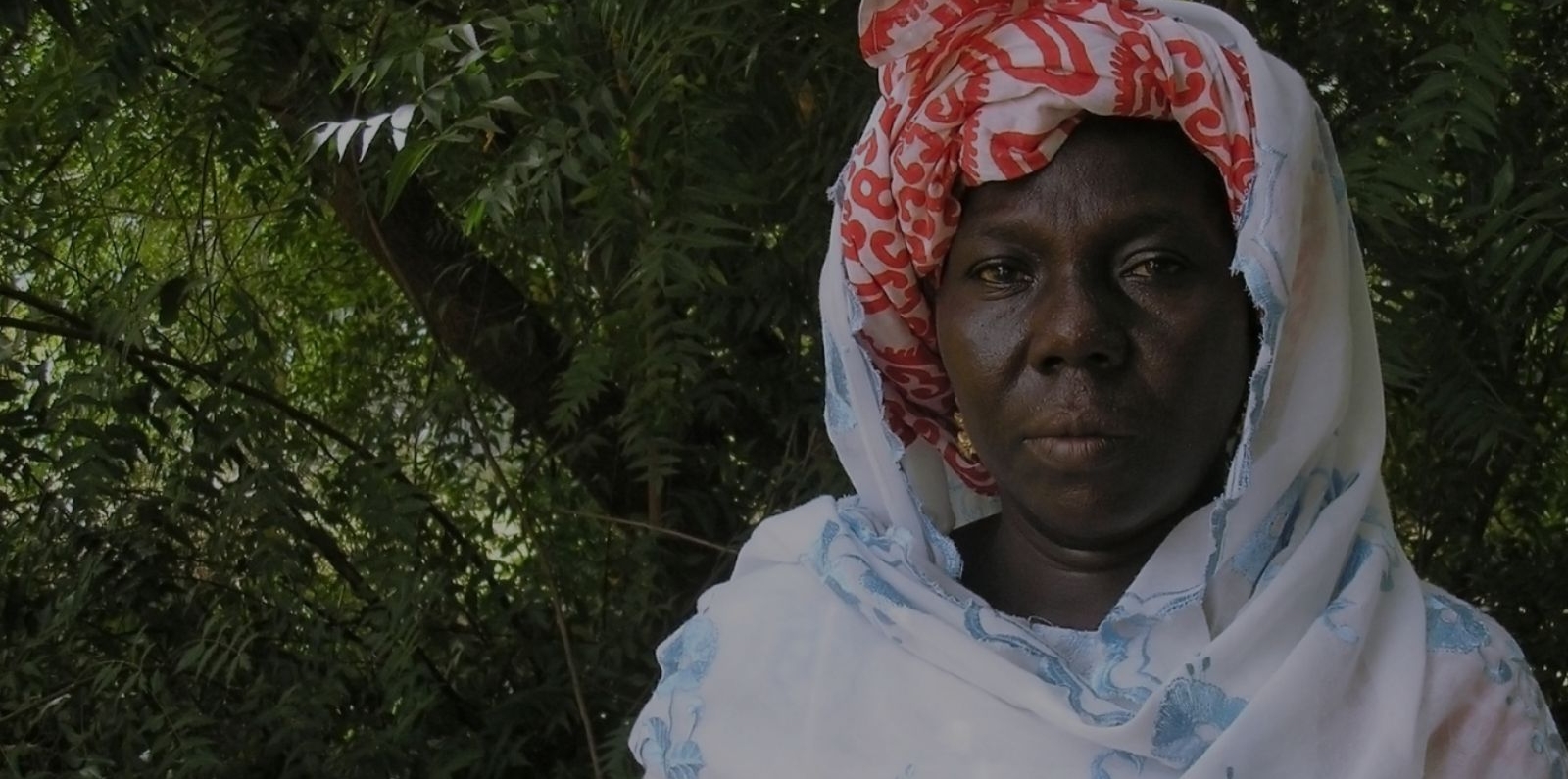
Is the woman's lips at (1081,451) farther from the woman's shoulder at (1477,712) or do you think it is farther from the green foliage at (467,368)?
the green foliage at (467,368)

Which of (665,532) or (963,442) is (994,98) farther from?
(665,532)

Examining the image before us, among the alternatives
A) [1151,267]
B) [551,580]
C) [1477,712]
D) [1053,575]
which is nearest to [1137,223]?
[1151,267]

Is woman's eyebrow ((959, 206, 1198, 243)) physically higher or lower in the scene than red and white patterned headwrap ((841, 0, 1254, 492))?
lower

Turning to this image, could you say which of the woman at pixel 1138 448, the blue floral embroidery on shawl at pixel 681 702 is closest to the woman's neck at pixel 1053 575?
the woman at pixel 1138 448

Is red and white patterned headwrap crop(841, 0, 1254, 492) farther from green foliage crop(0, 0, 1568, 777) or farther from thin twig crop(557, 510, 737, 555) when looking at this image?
thin twig crop(557, 510, 737, 555)

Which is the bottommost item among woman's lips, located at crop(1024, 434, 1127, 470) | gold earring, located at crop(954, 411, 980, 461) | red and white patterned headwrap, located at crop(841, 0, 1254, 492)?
gold earring, located at crop(954, 411, 980, 461)

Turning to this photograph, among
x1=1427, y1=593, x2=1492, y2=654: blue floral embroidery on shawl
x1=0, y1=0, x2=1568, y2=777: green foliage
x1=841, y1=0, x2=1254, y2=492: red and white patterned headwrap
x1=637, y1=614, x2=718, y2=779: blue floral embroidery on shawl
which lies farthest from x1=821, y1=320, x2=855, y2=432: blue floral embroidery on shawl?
x1=0, y1=0, x2=1568, y2=777: green foliage

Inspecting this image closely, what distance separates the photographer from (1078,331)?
1.24 meters

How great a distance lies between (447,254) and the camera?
113 inches

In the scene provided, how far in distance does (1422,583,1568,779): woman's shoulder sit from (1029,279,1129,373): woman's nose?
314mm

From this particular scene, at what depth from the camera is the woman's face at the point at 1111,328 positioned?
4.09 ft

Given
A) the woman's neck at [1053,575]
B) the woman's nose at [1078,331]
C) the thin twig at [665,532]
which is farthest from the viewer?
the thin twig at [665,532]

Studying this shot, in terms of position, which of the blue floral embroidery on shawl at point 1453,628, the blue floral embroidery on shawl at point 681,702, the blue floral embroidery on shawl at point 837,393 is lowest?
the blue floral embroidery on shawl at point 1453,628

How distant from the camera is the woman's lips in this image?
4.11ft
